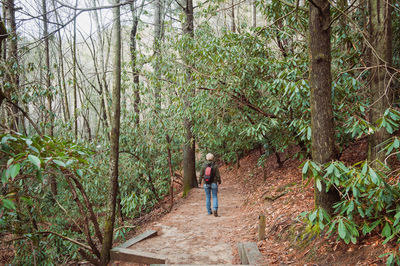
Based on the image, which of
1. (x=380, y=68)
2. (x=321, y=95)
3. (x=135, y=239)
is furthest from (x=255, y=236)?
(x=380, y=68)

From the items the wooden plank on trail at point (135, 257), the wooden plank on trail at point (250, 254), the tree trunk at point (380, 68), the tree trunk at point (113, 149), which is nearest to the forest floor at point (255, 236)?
the wooden plank on trail at point (250, 254)

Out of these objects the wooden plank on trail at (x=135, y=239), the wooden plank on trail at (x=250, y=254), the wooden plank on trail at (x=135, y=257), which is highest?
the wooden plank on trail at (x=250, y=254)

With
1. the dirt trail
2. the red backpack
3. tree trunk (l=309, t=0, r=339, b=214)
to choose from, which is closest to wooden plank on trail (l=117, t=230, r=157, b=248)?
the dirt trail

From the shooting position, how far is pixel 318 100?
3832mm

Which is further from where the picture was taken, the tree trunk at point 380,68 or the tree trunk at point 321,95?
the tree trunk at point 380,68

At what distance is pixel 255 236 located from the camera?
5.57 metres

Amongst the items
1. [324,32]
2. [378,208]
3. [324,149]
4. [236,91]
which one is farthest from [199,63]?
[378,208]

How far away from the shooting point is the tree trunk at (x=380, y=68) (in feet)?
14.0

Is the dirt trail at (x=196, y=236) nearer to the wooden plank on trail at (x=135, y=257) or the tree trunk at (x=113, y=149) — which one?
the wooden plank on trail at (x=135, y=257)

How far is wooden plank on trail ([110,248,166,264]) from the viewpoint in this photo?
15.6 ft

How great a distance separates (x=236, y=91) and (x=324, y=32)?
3.42m

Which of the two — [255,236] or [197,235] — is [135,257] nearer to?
[197,235]

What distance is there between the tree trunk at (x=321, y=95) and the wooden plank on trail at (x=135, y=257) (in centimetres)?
306

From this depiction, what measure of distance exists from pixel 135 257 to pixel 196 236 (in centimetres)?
171
